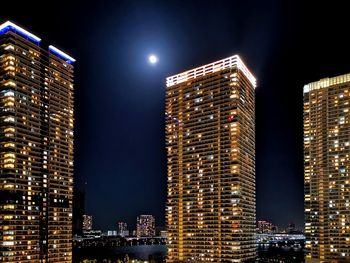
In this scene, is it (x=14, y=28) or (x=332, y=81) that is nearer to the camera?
(x=14, y=28)

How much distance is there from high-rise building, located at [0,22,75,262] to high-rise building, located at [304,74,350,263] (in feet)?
338

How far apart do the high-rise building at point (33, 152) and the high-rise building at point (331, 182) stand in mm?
103020

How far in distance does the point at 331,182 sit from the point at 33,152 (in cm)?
12275

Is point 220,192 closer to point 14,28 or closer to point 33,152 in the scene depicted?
point 33,152

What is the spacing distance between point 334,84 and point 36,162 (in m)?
128

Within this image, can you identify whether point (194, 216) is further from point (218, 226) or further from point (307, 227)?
point (307, 227)

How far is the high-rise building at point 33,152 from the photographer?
6161 inches

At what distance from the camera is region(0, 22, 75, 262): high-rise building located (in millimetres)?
156500

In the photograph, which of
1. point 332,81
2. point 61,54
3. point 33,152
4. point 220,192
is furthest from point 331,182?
point 61,54

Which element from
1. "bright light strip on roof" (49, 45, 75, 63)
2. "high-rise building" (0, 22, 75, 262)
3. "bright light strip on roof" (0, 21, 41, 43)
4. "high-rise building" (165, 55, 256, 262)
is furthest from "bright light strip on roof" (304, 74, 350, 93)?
"bright light strip on roof" (0, 21, 41, 43)

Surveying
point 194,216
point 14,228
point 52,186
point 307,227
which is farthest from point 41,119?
point 307,227

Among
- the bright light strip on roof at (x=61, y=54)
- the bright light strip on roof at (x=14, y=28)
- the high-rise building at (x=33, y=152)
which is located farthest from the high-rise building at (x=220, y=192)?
the bright light strip on roof at (x=14, y=28)

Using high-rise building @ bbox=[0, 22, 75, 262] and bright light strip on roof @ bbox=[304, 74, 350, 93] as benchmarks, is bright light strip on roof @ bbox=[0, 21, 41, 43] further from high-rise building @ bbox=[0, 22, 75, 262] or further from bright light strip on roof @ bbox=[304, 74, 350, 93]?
bright light strip on roof @ bbox=[304, 74, 350, 93]

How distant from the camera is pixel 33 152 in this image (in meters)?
168
